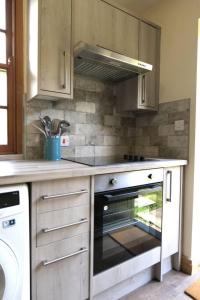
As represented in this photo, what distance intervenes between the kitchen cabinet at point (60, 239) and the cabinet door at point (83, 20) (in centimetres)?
108

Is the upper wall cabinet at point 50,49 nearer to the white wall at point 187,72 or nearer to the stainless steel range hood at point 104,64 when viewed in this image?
the stainless steel range hood at point 104,64

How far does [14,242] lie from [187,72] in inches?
72.0

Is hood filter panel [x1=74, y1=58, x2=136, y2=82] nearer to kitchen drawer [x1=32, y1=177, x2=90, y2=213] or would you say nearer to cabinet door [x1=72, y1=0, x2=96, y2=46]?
cabinet door [x1=72, y1=0, x2=96, y2=46]

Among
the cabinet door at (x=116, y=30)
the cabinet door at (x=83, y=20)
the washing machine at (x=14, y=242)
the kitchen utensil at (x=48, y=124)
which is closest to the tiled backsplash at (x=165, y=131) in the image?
the cabinet door at (x=116, y=30)

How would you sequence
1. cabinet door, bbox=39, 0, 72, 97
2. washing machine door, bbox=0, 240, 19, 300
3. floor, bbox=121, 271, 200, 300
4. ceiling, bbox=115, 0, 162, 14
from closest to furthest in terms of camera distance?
washing machine door, bbox=0, 240, 19, 300 < cabinet door, bbox=39, 0, 72, 97 < floor, bbox=121, 271, 200, 300 < ceiling, bbox=115, 0, 162, 14

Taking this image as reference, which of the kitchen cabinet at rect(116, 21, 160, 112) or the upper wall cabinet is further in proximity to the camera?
the kitchen cabinet at rect(116, 21, 160, 112)

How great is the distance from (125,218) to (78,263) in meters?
0.45

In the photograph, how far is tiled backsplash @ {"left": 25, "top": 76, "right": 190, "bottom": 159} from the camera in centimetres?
170

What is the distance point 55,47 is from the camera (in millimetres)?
1432

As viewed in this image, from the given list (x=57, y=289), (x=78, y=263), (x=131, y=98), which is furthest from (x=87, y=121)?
(x=57, y=289)

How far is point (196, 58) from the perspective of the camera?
1.74m

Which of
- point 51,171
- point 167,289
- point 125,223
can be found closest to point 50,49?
point 51,171

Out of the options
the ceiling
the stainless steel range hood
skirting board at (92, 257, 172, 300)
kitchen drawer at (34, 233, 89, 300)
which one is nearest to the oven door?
kitchen drawer at (34, 233, 89, 300)

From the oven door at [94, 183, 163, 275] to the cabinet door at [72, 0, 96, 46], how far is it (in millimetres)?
1160
